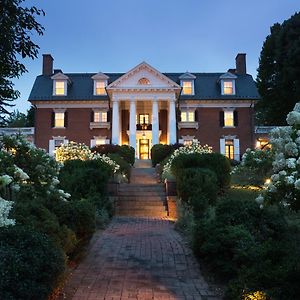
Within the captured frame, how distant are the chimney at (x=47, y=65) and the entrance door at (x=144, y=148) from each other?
12290 millimetres

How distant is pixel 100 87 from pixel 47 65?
671cm

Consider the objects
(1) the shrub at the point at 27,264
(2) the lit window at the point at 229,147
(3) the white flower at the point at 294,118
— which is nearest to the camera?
(1) the shrub at the point at 27,264

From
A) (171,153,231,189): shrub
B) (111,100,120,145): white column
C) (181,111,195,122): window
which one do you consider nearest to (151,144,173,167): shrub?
(111,100,120,145): white column

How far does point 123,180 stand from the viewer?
20.4 metres

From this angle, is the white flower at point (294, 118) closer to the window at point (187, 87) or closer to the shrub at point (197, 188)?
the shrub at point (197, 188)

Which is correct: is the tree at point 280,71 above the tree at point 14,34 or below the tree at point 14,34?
above

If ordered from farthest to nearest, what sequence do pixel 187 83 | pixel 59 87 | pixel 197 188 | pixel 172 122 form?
pixel 187 83, pixel 59 87, pixel 172 122, pixel 197 188

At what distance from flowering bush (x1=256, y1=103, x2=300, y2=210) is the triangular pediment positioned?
32.3 meters

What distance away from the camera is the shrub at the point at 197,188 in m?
13.0

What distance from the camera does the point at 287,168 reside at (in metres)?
5.19

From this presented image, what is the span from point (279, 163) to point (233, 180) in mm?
16606

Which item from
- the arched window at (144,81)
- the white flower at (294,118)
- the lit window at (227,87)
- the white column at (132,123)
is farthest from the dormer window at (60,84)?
the white flower at (294,118)

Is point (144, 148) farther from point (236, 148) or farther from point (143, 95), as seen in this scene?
point (236, 148)

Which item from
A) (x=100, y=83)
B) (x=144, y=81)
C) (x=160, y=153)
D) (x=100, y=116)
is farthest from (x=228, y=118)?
(x=160, y=153)
